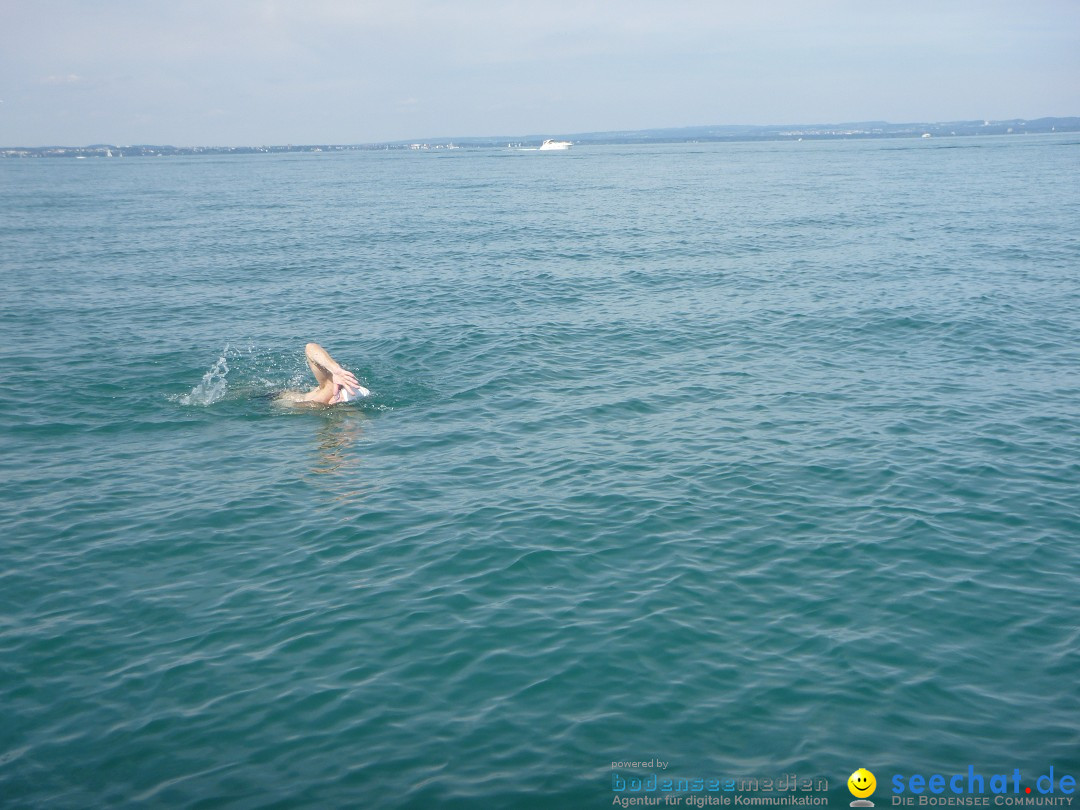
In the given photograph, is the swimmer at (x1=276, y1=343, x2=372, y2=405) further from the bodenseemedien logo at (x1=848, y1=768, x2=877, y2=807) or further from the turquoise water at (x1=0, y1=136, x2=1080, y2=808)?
the bodenseemedien logo at (x1=848, y1=768, x2=877, y2=807)

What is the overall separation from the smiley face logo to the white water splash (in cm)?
2059

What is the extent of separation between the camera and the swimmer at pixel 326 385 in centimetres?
2183

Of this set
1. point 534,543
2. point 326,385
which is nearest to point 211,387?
point 326,385

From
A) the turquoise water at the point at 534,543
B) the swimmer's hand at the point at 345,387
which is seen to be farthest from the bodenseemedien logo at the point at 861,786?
the swimmer's hand at the point at 345,387

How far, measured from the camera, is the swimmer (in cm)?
2183

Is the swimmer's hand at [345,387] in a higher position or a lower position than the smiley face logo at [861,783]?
higher

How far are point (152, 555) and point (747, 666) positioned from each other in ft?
38.0

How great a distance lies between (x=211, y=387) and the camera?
2558cm

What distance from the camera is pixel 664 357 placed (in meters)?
28.5

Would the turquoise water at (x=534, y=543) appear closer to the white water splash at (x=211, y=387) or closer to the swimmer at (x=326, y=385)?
the white water splash at (x=211, y=387)

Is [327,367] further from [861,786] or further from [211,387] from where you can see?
[861,786]

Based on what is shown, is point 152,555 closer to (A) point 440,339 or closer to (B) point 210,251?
(A) point 440,339

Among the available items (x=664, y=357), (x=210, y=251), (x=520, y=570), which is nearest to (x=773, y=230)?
(x=664, y=357)

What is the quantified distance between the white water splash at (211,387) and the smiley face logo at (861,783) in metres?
20.6
